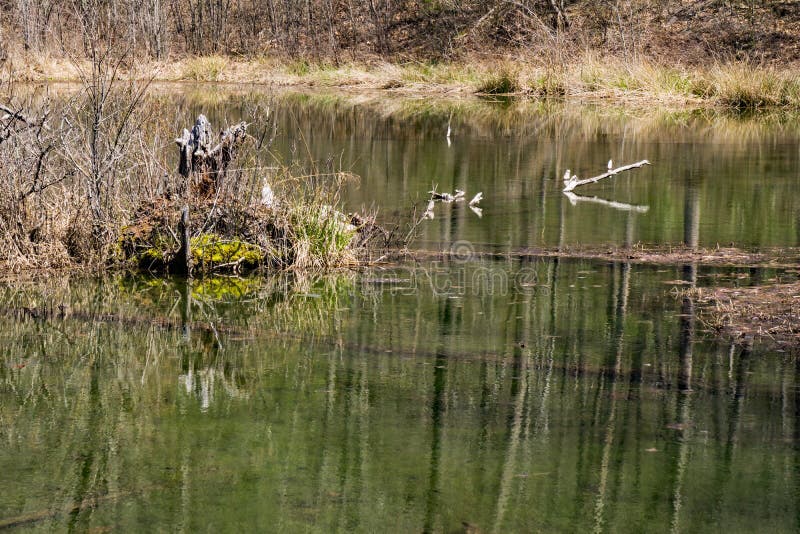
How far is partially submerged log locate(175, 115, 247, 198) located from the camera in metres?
10.4

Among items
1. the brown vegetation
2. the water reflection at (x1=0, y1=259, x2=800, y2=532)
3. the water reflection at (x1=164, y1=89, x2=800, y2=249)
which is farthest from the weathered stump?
the brown vegetation

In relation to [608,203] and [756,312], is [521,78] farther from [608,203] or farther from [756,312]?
[756,312]

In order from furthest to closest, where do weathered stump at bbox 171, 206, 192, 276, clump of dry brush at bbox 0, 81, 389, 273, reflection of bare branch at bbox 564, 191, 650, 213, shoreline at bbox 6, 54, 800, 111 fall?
shoreline at bbox 6, 54, 800, 111 < reflection of bare branch at bbox 564, 191, 650, 213 < clump of dry brush at bbox 0, 81, 389, 273 < weathered stump at bbox 171, 206, 192, 276

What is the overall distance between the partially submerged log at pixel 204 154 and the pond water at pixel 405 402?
3.29 feet

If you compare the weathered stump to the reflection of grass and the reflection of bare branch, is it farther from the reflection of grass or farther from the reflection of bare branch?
the reflection of grass

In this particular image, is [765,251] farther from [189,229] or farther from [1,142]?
[1,142]

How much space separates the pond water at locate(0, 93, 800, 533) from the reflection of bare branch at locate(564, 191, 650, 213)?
1.84m

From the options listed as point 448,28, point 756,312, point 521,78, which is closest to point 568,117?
point 521,78

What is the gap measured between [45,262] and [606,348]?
5230 millimetres

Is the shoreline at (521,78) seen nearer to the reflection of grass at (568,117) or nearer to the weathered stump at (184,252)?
the reflection of grass at (568,117)

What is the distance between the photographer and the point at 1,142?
10.1 metres

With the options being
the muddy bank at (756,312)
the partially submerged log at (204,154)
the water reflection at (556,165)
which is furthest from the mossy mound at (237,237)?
the muddy bank at (756,312)

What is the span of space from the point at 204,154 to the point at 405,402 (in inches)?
189

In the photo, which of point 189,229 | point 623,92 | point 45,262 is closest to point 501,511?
point 189,229
